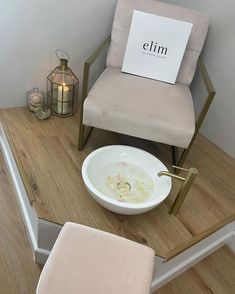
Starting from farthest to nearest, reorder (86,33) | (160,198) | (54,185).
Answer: (86,33) → (54,185) → (160,198)

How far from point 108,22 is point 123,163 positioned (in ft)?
2.81

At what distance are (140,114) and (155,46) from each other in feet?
1.57

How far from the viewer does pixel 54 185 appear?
1126mm

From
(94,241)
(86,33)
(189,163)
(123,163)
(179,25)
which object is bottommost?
(189,163)

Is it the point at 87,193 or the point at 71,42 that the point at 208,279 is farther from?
the point at 71,42

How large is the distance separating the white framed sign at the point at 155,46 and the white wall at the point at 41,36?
24 cm

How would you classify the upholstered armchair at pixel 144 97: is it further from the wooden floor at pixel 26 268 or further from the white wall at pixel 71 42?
the wooden floor at pixel 26 268

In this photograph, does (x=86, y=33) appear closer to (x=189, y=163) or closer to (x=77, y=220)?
(x=189, y=163)

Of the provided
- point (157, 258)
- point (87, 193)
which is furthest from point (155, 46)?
point (157, 258)

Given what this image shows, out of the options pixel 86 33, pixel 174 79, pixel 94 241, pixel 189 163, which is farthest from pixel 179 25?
pixel 94 241

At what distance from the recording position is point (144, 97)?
1215mm

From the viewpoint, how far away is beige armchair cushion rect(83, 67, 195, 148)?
1125 millimetres

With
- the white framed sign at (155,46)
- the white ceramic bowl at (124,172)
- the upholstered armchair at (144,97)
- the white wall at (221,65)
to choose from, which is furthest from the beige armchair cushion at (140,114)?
the white wall at (221,65)

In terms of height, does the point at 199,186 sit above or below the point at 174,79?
below
